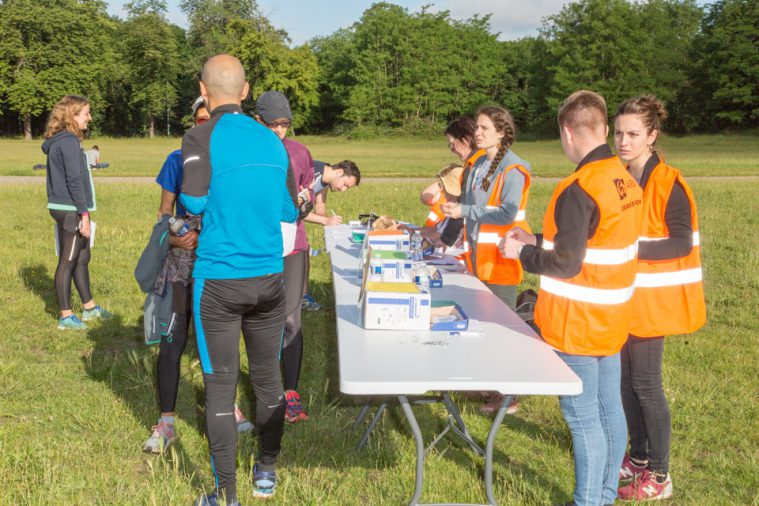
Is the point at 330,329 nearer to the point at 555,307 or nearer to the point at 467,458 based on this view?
the point at 467,458

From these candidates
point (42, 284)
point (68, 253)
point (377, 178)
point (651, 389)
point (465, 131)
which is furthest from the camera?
point (377, 178)

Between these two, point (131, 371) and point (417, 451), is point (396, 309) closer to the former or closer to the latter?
point (417, 451)

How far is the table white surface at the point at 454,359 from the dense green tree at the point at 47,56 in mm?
58708

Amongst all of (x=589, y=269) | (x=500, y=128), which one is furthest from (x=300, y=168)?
(x=589, y=269)

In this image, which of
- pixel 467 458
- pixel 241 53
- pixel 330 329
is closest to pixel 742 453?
pixel 467 458

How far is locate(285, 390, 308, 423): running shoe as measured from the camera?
4.28 meters

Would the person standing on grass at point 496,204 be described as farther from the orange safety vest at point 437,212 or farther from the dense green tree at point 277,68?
the dense green tree at point 277,68

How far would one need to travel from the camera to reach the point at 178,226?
3.25 m

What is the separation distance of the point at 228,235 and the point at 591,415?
160 cm

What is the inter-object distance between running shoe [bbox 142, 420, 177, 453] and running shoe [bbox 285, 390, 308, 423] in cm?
69

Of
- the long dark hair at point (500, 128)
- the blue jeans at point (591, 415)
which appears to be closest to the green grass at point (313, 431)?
the blue jeans at point (591, 415)

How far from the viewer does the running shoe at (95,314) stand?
6.40m

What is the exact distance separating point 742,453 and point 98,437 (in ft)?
11.7

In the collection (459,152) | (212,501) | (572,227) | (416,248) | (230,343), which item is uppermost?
(459,152)
